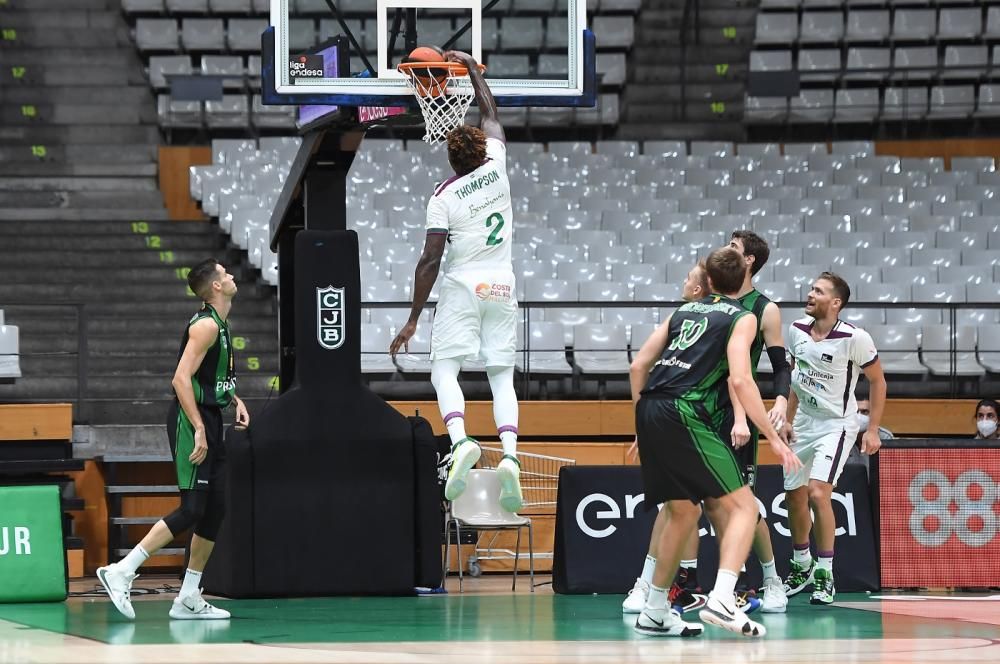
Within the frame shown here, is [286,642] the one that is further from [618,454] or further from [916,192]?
[916,192]

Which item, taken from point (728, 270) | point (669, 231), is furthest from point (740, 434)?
point (669, 231)

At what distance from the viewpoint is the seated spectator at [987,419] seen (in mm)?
12344

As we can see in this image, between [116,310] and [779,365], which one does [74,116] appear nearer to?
[116,310]

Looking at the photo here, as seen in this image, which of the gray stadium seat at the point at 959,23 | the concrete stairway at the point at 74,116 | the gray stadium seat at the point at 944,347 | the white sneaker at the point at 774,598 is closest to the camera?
the white sneaker at the point at 774,598

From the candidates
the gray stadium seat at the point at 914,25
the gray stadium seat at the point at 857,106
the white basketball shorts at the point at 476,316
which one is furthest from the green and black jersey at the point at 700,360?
the gray stadium seat at the point at 914,25

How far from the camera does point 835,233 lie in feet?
58.0

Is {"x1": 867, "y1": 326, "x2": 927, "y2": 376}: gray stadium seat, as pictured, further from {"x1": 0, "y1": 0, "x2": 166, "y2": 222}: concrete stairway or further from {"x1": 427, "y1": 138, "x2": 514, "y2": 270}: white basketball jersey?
{"x1": 0, "y1": 0, "x2": 166, "y2": 222}: concrete stairway

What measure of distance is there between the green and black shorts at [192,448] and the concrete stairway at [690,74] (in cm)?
1312

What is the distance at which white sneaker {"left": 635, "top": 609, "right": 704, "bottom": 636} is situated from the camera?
25.0ft

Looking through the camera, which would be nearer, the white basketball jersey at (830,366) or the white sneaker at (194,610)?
the white sneaker at (194,610)

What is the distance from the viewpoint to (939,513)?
1112cm

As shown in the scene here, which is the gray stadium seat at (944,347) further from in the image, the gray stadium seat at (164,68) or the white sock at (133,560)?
Result: the gray stadium seat at (164,68)

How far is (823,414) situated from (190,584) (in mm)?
4211

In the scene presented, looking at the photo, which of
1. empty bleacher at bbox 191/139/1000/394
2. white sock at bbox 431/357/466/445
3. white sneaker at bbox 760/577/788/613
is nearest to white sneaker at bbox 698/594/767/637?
white sock at bbox 431/357/466/445
